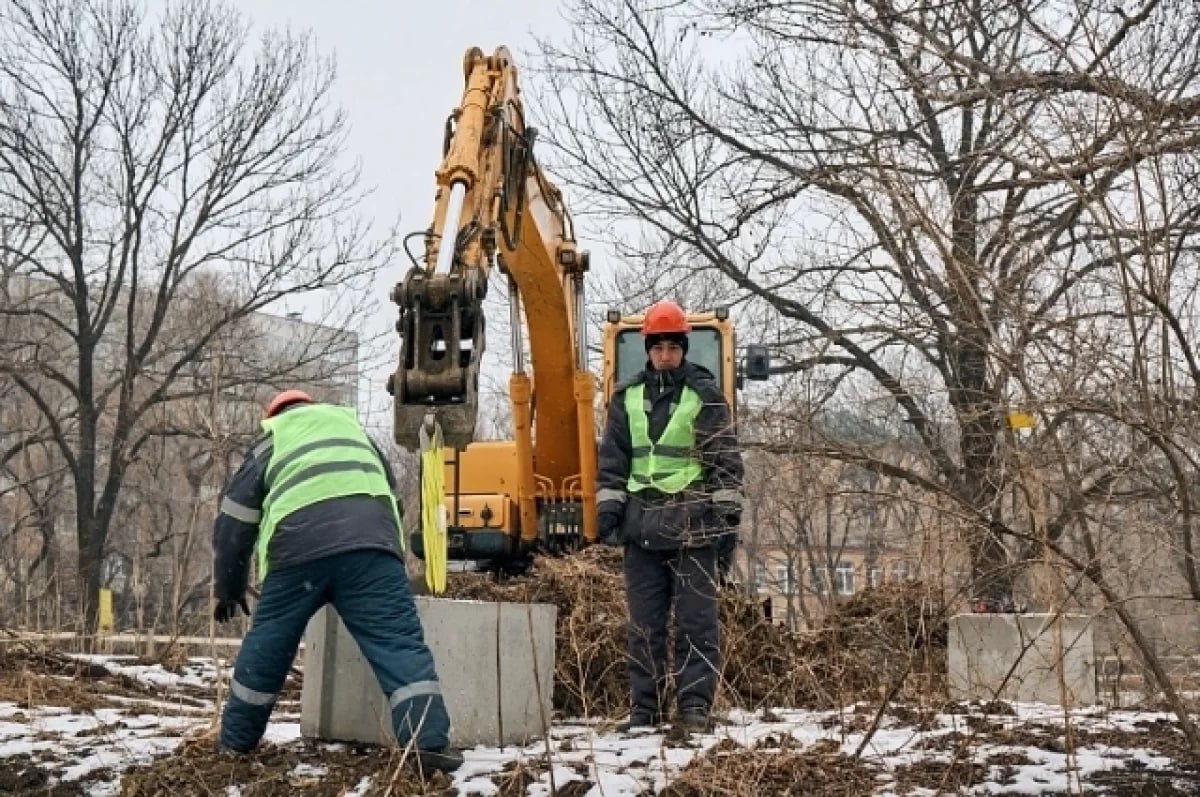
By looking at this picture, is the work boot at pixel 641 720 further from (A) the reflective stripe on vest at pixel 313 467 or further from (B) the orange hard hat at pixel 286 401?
(B) the orange hard hat at pixel 286 401

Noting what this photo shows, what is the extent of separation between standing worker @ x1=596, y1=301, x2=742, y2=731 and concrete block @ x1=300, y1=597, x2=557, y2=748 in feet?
2.22

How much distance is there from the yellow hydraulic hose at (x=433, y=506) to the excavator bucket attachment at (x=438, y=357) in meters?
0.07

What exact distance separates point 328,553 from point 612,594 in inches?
139

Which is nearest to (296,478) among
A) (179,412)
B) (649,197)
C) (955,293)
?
(955,293)

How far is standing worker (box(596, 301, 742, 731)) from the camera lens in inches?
242

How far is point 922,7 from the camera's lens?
21.0ft

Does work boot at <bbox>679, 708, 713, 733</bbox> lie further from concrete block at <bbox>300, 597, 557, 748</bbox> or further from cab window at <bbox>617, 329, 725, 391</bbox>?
cab window at <bbox>617, 329, 725, 391</bbox>

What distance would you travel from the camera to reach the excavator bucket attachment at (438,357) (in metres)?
5.80

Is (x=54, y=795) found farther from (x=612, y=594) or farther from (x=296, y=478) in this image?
(x=612, y=594)

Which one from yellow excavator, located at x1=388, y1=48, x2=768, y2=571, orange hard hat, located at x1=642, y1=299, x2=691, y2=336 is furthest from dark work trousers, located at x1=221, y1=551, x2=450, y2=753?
orange hard hat, located at x1=642, y1=299, x2=691, y2=336

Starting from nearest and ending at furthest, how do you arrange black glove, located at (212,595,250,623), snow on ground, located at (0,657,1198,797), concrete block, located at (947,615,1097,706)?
1. snow on ground, located at (0,657,1198,797)
2. black glove, located at (212,595,250,623)
3. concrete block, located at (947,615,1097,706)

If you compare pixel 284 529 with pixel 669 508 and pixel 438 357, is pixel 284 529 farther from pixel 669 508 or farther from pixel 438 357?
pixel 669 508

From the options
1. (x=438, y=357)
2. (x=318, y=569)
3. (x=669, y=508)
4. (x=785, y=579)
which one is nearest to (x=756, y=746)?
(x=669, y=508)

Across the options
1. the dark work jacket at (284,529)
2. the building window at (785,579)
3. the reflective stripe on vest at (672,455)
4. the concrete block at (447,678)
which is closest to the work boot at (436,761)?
the concrete block at (447,678)
